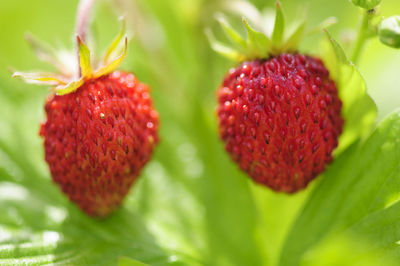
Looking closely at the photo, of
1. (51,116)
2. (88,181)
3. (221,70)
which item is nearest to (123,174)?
(88,181)

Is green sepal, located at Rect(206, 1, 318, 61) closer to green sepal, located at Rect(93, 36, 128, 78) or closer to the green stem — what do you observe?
the green stem

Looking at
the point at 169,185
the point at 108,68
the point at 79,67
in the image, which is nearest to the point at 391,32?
the point at 108,68

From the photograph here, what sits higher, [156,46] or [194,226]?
[156,46]

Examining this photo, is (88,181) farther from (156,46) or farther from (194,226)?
(156,46)

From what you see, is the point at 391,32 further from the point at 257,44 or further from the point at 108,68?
the point at 108,68

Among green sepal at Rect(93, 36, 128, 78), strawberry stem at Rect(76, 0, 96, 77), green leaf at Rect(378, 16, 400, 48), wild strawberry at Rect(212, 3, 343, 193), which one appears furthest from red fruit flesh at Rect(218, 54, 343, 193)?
strawberry stem at Rect(76, 0, 96, 77)
